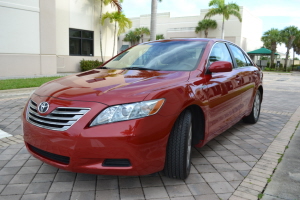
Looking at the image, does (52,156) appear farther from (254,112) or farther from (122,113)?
(254,112)

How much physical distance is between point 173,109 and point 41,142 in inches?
49.7

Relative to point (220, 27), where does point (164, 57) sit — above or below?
below

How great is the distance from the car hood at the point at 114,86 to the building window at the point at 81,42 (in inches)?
587

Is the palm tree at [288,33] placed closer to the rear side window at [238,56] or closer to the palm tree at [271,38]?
the palm tree at [271,38]

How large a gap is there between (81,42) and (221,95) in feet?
51.2

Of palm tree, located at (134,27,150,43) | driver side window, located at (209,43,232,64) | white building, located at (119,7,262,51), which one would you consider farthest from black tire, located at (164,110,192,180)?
palm tree, located at (134,27,150,43)

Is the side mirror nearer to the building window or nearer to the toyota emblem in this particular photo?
the toyota emblem

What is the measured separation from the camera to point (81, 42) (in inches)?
697

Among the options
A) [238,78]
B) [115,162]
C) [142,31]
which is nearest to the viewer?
[115,162]

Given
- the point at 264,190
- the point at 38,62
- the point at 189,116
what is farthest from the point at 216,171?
the point at 38,62

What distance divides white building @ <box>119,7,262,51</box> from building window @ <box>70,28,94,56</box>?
88.4ft

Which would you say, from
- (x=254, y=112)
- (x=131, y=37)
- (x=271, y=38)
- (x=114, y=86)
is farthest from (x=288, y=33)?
(x=114, y=86)

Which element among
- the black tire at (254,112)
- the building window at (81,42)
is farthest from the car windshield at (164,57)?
the building window at (81,42)

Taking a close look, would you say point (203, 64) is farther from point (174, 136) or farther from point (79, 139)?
point (79, 139)
